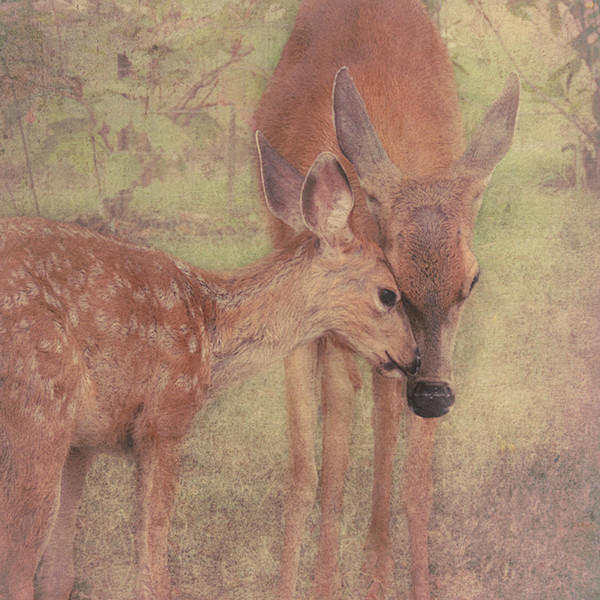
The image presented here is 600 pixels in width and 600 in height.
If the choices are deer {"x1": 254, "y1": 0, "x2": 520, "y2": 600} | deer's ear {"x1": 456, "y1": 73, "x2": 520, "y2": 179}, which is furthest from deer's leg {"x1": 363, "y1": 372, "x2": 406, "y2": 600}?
deer's ear {"x1": 456, "y1": 73, "x2": 520, "y2": 179}

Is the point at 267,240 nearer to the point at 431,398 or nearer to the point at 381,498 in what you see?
the point at 431,398

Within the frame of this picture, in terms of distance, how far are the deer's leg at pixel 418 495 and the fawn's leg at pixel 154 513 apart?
76 cm

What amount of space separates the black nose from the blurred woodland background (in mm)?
368

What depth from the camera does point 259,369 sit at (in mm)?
2352

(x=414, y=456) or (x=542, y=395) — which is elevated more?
(x=542, y=395)

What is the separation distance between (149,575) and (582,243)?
1.73m

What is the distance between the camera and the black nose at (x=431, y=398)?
2.23 m

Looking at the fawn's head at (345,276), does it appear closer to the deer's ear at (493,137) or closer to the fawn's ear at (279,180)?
the fawn's ear at (279,180)

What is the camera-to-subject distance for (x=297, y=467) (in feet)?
8.51

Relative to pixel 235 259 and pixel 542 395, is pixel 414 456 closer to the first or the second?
pixel 542 395

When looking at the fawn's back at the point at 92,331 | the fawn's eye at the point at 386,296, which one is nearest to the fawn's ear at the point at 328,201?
the fawn's eye at the point at 386,296

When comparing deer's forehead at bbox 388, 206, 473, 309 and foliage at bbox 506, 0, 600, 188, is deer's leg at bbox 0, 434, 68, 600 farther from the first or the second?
foliage at bbox 506, 0, 600, 188

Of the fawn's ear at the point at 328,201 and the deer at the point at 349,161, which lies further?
the deer at the point at 349,161

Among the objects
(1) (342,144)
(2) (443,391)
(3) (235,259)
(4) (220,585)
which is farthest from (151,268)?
(4) (220,585)
